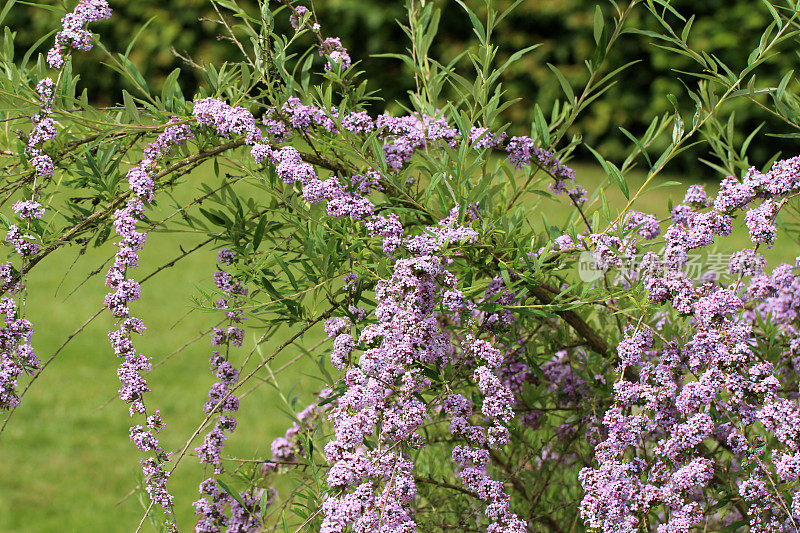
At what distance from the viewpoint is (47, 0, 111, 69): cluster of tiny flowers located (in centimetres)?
179

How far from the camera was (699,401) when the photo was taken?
1644 millimetres

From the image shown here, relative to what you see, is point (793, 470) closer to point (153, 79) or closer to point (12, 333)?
point (12, 333)

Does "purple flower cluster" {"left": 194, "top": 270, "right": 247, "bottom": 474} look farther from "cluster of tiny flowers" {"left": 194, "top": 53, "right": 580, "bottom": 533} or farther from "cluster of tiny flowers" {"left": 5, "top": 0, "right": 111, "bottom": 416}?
"cluster of tiny flowers" {"left": 5, "top": 0, "right": 111, "bottom": 416}

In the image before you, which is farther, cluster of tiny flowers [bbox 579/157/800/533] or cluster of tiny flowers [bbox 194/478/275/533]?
cluster of tiny flowers [bbox 194/478/275/533]

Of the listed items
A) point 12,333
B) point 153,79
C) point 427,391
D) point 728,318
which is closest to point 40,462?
point 12,333

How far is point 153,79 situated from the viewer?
1232 cm

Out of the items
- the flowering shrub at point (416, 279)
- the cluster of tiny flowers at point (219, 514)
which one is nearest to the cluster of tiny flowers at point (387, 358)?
the flowering shrub at point (416, 279)

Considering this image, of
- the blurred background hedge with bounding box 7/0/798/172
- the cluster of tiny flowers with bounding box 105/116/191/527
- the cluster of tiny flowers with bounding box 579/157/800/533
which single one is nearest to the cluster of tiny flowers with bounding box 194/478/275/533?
the cluster of tiny flowers with bounding box 105/116/191/527

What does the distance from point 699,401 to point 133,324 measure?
1.21 metres

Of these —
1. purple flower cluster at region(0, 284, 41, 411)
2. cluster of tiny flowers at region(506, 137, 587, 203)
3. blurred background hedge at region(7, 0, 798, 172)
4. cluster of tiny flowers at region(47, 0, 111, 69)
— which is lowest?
purple flower cluster at region(0, 284, 41, 411)

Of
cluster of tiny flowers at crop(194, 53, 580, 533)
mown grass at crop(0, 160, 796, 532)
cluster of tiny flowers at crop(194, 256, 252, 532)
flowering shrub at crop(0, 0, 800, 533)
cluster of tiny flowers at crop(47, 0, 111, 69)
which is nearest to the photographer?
cluster of tiny flowers at crop(194, 53, 580, 533)

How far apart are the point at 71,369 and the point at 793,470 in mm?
6095

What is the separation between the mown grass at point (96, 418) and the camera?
193 inches

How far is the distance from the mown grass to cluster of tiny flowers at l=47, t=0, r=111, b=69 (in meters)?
2.08
